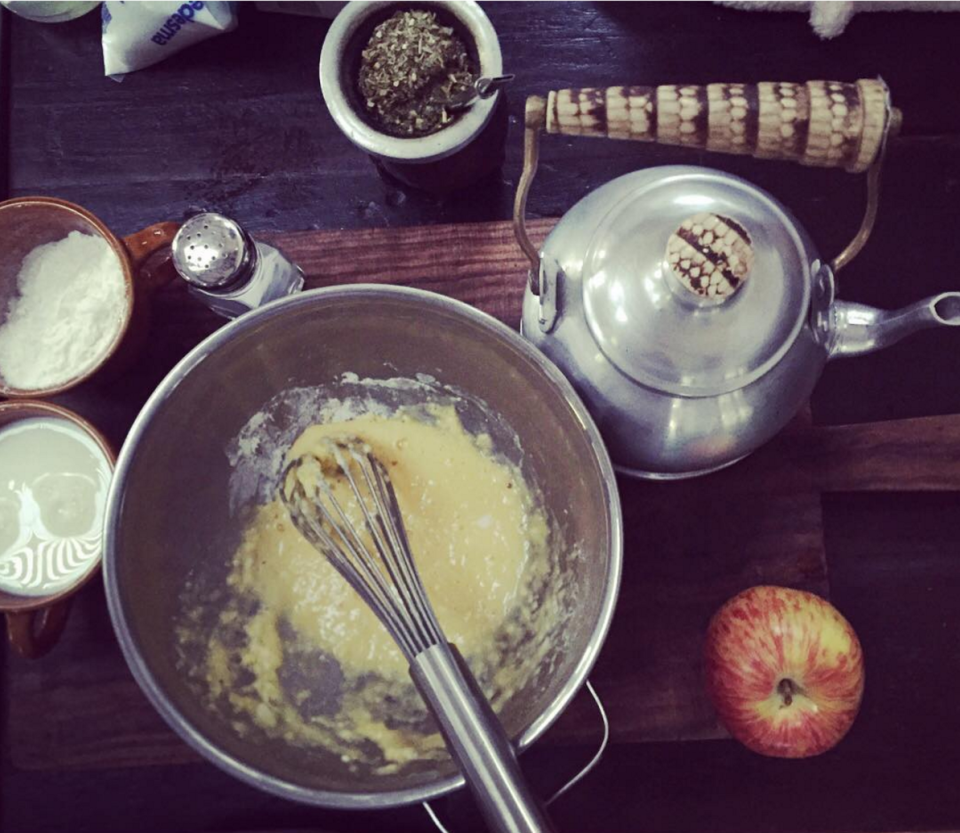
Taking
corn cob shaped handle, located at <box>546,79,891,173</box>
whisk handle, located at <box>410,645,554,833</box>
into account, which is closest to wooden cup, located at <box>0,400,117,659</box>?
whisk handle, located at <box>410,645,554,833</box>

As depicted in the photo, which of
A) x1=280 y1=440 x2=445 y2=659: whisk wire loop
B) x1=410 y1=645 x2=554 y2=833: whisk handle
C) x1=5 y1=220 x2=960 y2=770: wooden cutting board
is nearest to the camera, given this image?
x1=410 y1=645 x2=554 y2=833: whisk handle

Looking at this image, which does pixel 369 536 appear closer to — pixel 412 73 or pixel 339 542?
pixel 339 542

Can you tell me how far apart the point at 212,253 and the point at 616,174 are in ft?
1.07

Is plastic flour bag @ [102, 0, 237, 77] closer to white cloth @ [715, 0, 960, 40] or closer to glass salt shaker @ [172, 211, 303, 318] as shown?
glass salt shaker @ [172, 211, 303, 318]

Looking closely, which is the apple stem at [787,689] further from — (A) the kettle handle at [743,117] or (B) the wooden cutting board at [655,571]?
(A) the kettle handle at [743,117]

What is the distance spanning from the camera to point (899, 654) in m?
0.67

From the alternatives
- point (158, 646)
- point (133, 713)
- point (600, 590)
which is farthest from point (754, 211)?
point (133, 713)

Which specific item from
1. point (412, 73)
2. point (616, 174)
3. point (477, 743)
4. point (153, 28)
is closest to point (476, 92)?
point (412, 73)

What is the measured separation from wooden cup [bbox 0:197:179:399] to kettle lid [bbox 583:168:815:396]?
0.30m

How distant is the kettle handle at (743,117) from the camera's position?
47 centimetres

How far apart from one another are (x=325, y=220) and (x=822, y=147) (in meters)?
0.37

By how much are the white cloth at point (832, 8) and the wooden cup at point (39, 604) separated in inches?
23.1

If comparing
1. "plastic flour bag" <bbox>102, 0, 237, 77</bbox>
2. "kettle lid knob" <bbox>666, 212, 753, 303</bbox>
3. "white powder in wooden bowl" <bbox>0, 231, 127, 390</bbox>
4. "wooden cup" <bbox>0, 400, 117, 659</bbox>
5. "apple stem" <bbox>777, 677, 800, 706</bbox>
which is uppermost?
"plastic flour bag" <bbox>102, 0, 237, 77</bbox>

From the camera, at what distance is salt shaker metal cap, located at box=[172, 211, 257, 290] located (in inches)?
20.6
